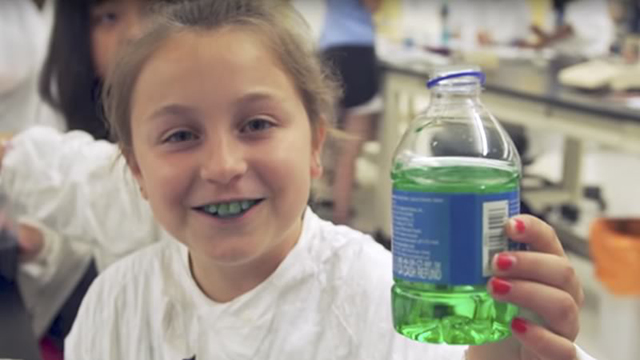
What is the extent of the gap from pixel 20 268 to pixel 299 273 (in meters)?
0.36

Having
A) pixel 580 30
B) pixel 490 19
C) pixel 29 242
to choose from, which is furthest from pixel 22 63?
pixel 490 19

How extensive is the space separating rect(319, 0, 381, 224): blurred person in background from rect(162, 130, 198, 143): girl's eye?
59 centimetres

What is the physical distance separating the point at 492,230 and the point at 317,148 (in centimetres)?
33

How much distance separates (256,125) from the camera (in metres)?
0.70

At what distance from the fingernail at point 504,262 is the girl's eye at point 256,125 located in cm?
28

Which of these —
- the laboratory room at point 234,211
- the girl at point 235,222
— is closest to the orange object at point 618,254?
the laboratory room at point 234,211

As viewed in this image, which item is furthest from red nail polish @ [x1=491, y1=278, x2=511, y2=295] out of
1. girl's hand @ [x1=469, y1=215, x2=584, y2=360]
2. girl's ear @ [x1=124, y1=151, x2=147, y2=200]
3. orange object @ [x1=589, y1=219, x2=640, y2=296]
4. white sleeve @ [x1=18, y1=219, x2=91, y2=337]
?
orange object @ [x1=589, y1=219, x2=640, y2=296]

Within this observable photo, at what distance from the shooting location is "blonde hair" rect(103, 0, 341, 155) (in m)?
0.73

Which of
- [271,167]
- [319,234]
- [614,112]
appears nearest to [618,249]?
[614,112]

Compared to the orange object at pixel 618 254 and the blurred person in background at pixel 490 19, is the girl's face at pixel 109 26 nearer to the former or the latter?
the orange object at pixel 618 254

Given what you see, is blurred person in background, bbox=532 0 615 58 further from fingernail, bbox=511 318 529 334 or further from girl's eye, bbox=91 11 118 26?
fingernail, bbox=511 318 529 334

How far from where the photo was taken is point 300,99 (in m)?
0.77

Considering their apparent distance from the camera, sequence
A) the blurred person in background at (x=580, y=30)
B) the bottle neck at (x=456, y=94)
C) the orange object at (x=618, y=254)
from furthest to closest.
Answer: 1. the blurred person in background at (x=580, y=30)
2. the orange object at (x=618, y=254)
3. the bottle neck at (x=456, y=94)

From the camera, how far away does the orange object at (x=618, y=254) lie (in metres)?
1.91
